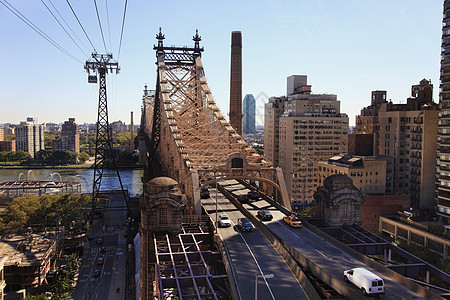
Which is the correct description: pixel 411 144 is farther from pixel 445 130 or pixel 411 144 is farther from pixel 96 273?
pixel 96 273

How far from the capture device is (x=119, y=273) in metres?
48.1

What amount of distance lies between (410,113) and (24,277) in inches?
2318

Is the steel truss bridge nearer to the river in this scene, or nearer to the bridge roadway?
the bridge roadway

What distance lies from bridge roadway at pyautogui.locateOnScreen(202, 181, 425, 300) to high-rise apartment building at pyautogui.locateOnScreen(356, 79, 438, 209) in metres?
38.6

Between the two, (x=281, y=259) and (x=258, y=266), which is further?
(x=281, y=259)

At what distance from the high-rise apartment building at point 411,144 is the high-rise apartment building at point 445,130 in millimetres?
10993

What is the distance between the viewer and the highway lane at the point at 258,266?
68.5 feet

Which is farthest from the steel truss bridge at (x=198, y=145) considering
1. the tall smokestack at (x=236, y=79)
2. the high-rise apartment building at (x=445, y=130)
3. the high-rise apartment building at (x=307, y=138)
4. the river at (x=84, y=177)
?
the river at (x=84, y=177)

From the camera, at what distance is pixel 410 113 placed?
68562 mm

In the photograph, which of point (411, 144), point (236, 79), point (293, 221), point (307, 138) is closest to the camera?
point (293, 221)

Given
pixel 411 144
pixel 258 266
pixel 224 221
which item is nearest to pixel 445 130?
pixel 411 144

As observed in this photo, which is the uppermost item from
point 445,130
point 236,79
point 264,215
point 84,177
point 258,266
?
point 236,79

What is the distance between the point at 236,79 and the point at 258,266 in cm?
5652

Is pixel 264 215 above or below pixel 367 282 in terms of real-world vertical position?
above
